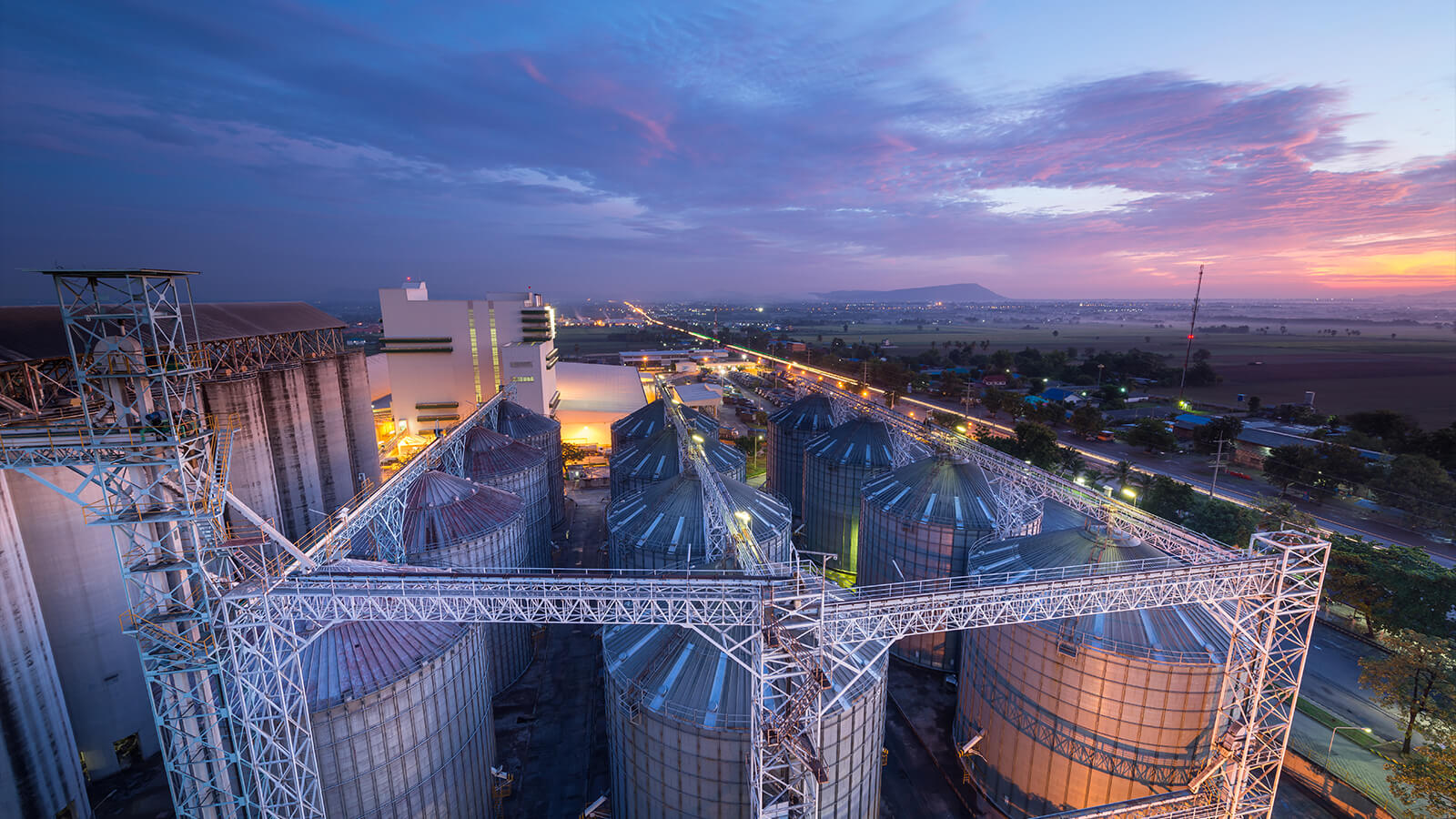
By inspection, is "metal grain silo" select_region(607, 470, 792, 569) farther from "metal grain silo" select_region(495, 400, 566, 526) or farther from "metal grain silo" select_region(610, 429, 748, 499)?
"metal grain silo" select_region(495, 400, 566, 526)

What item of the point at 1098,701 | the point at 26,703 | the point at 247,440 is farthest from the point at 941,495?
the point at 26,703

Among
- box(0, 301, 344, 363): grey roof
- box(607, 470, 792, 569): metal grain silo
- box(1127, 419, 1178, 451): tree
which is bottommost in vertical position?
Answer: box(1127, 419, 1178, 451): tree

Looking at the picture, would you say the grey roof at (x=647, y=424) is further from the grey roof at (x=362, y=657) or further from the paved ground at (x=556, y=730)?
the grey roof at (x=362, y=657)

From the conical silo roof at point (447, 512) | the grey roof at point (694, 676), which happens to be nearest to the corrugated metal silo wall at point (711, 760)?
the grey roof at point (694, 676)

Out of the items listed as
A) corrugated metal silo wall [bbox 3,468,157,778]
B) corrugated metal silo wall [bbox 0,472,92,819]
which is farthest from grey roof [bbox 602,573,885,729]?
corrugated metal silo wall [bbox 3,468,157,778]

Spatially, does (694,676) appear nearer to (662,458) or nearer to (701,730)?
(701,730)

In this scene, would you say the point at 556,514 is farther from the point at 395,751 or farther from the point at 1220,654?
the point at 1220,654
